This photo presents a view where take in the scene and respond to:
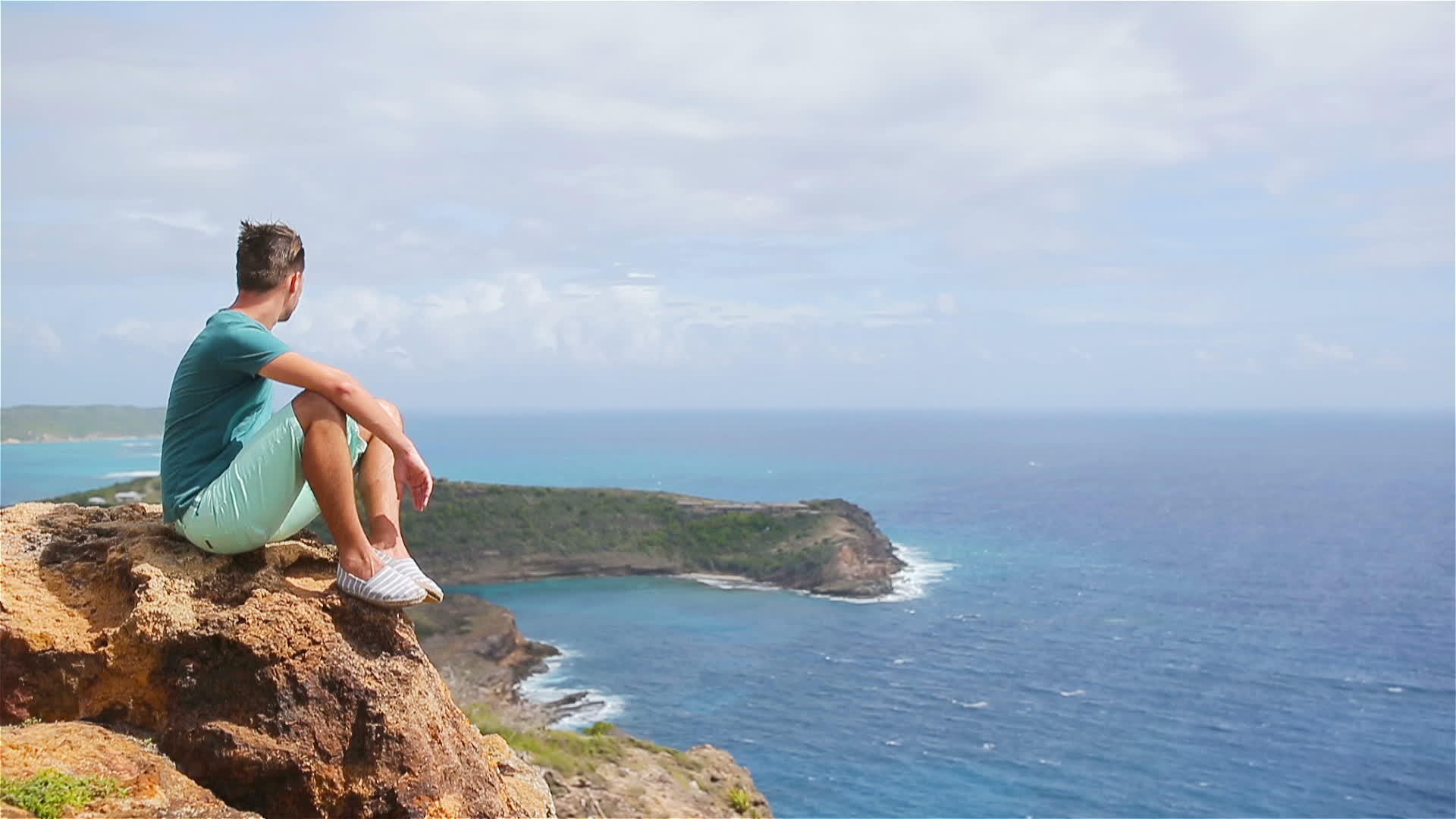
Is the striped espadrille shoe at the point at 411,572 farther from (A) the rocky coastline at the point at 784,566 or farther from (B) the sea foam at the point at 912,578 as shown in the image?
(A) the rocky coastline at the point at 784,566

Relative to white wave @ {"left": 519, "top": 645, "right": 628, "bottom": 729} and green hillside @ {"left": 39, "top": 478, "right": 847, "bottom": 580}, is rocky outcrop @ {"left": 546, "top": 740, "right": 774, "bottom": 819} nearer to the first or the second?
white wave @ {"left": 519, "top": 645, "right": 628, "bottom": 729}

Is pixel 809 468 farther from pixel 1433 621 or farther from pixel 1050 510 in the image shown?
pixel 1433 621

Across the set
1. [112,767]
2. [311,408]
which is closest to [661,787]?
[112,767]

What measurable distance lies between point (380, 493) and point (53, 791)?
1919 mm

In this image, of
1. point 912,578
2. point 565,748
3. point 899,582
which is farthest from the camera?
point 912,578

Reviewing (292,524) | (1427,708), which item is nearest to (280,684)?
(292,524)

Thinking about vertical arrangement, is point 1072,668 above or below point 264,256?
below

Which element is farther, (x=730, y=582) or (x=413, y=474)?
(x=730, y=582)

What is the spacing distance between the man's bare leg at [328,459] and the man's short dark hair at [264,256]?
768 mm

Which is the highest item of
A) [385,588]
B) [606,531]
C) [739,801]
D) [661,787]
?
[385,588]

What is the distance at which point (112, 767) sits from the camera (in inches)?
191

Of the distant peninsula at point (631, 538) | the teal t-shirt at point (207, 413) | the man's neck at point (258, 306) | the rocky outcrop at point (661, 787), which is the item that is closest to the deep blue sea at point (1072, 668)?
the distant peninsula at point (631, 538)

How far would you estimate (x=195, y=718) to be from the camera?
17.2ft

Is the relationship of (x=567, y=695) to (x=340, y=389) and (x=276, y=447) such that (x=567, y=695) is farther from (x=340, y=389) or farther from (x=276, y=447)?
(x=340, y=389)
